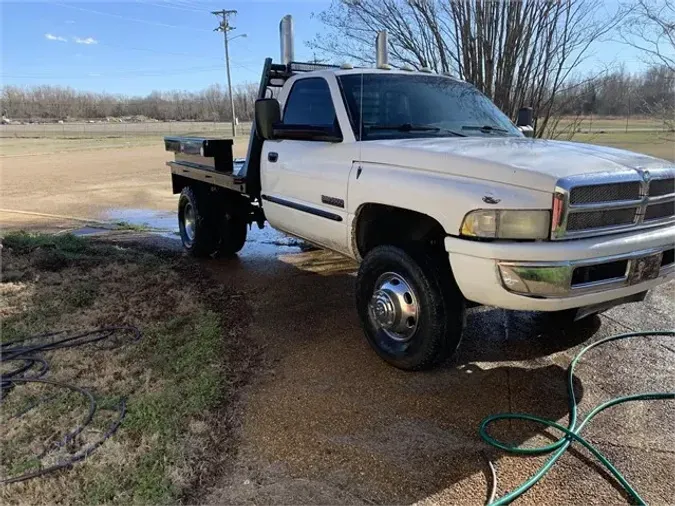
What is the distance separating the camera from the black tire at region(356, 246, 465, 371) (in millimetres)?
3535

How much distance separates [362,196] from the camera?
404cm

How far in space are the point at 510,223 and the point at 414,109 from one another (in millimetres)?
1832

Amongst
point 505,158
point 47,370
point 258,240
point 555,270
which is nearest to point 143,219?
point 258,240

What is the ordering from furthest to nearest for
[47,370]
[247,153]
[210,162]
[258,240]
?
[258,240], [210,162], [247,153], [47,370]

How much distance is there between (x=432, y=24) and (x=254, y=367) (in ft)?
19.7

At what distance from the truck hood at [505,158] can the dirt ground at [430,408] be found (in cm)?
140

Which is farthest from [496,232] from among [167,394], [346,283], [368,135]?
[346,283]

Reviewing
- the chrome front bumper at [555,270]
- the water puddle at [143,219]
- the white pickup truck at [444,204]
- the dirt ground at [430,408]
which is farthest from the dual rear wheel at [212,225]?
the chrome front bumper at [555,270]

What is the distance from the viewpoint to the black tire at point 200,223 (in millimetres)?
7004

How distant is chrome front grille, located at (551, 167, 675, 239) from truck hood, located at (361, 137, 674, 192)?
7 cm

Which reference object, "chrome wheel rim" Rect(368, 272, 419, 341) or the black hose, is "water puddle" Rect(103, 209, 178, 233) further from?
"chrome wheel rim" Rect(368, 272, 419, 341)

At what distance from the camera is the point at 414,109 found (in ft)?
15.1

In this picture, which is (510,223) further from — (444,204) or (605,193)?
(605,193)

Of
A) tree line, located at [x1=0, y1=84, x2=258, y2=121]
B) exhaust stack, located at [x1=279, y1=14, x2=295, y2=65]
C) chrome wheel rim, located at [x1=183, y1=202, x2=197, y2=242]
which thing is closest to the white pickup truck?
exhaust stack, located at [x1=279, y1=14, x2=295, y2=65]
